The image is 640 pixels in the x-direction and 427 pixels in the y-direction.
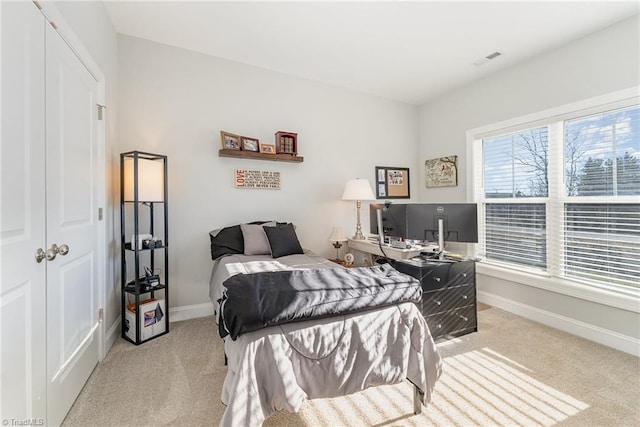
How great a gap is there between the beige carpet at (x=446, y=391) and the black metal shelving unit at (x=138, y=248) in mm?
149

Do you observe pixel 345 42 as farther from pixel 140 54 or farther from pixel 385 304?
pixel 385 304

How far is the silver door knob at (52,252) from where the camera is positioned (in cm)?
138

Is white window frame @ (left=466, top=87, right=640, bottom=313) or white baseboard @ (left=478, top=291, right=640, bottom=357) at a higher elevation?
white window frame @ (left=466, top=87, right=640, bottom=313)

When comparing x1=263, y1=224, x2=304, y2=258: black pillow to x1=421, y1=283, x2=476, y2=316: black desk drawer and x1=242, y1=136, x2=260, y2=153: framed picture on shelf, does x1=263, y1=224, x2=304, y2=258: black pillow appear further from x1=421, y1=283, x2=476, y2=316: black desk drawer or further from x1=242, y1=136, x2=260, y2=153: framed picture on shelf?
x1=421, y1=283, x2=476, y2=316: black desk drawer

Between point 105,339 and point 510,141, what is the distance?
14.7ft

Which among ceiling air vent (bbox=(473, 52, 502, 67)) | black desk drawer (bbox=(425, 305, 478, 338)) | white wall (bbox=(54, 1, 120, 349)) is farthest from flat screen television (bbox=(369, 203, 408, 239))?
white wall (bbox=(54, 1, 120, 349))

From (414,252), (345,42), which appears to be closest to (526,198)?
(414,252)

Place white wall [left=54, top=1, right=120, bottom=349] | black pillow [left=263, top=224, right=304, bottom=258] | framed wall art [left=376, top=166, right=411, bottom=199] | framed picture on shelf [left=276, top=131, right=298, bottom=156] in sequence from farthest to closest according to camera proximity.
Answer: framed wall art [left=376, top=166, right=411, bottom=199] → framed picture on shelf [left=276, top=131, right=298, bottom=156] → black pillow [left=263, top=224, right=304, bottom=258] → white wall [left=54, top=1, right=120, bottom=349]

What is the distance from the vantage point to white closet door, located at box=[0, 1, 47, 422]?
109 cm

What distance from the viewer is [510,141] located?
322 centimetres

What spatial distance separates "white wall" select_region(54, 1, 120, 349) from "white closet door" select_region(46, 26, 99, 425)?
25 cm

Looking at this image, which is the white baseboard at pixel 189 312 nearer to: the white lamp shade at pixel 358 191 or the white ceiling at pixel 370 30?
the white lamp shade at pixel 358 191

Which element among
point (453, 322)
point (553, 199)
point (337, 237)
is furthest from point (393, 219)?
point (553, 199)

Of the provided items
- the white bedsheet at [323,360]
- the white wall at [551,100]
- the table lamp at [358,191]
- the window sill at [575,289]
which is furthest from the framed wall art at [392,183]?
the white bedsheet at [323,360]
